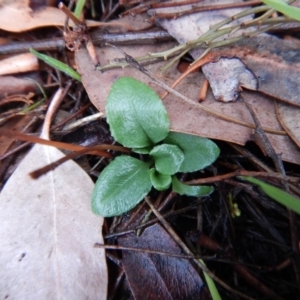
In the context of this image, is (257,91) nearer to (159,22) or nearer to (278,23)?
(278,23)

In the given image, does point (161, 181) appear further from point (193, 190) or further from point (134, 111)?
point (134, 111)

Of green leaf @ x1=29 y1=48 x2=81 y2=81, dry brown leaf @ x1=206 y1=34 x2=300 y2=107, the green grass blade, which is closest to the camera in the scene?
the green grass blade

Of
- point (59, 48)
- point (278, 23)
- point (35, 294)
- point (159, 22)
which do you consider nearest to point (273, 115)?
point (278, 23)

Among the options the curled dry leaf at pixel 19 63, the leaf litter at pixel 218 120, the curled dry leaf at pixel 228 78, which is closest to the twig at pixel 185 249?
the leaf litter at pixel 218 120

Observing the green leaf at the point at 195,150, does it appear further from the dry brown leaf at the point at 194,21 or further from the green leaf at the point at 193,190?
the dry brown leaf at the point at 194,21

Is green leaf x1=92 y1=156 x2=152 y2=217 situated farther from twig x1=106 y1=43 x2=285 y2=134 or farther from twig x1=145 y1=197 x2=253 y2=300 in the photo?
twig x1=106 y1=43 x2=285 y2=134

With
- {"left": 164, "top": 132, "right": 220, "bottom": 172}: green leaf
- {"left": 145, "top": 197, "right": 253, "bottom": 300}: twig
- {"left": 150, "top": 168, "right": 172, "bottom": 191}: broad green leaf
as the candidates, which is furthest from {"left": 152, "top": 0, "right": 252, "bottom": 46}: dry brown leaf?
{"left": 145, "top": 197, "right": 253, "bottom": 300}: twig

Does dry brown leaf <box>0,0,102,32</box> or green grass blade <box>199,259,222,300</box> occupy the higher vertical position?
dry brown leaf <box>0,0,102,32</box>
